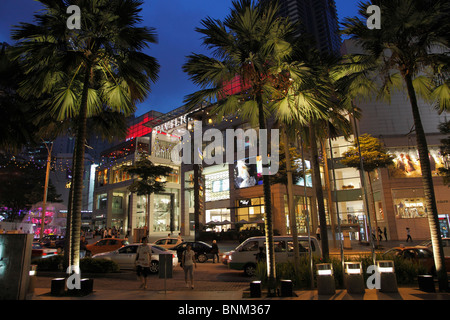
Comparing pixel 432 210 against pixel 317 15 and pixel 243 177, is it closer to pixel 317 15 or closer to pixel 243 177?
pixel 243 177

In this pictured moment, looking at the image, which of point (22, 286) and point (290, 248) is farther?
point (290, 248)

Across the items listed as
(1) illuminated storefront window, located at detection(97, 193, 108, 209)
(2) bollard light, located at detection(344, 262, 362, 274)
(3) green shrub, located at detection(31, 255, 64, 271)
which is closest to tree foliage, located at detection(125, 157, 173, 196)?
(3) green shrub, located at detection(31, 255, 64, 271)

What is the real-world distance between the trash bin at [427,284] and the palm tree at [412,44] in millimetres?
312

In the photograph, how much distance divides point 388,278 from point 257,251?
6119 mm

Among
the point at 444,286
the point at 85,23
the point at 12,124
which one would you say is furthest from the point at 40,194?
the point at 444,286

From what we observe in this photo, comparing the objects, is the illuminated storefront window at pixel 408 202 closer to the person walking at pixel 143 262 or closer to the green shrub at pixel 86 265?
the green shrub at pixel 86 265

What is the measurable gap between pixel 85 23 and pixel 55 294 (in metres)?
8.54

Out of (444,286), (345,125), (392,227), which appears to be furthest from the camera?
(392,227)

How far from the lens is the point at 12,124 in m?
10.8

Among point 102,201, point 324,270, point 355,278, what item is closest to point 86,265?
point 324,270

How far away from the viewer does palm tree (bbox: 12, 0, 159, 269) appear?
30.4 ft

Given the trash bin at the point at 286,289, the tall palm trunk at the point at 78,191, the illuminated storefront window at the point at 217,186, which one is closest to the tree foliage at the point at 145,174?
the illuminated storefront window at the point at 217,186

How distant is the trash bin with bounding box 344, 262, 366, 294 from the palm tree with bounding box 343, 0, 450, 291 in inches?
90.7
